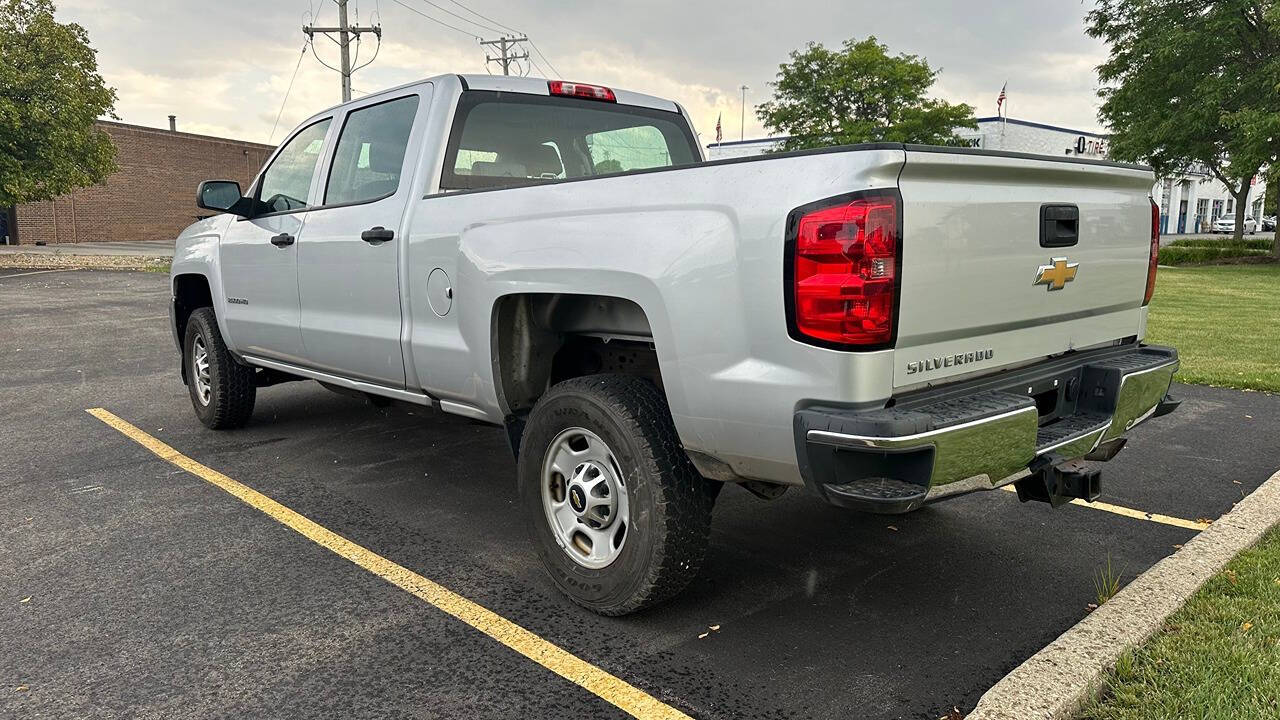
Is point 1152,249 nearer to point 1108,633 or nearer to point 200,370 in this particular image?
point 1108,633

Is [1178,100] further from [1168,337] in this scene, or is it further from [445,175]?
[445,175]

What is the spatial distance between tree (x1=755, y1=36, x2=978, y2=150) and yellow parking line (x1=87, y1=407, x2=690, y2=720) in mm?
41317

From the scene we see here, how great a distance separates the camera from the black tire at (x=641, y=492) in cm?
307

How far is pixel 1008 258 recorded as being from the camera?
2.97 meters

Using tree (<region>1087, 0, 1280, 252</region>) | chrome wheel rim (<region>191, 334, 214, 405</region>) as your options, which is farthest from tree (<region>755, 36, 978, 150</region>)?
chrome wheel rim (<region>191, 334, 214, 405</region>)

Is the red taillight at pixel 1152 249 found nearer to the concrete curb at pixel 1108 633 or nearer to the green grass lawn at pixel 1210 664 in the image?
the concrete curb at pixel 1108 633

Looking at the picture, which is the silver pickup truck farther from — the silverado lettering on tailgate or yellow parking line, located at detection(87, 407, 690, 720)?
yellow parking line, located at detection(87, 407, 690, 720)

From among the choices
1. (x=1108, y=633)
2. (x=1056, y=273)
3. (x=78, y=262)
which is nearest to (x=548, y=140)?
(x=1056, y=273)

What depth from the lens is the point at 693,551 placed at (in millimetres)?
3141

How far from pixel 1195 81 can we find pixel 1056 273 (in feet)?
108

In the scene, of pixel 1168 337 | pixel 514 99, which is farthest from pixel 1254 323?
pixel 514 99

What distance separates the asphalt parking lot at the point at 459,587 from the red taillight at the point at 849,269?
44.2 inches

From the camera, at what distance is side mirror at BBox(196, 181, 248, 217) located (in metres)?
5.27

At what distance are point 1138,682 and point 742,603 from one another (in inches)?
51.4
